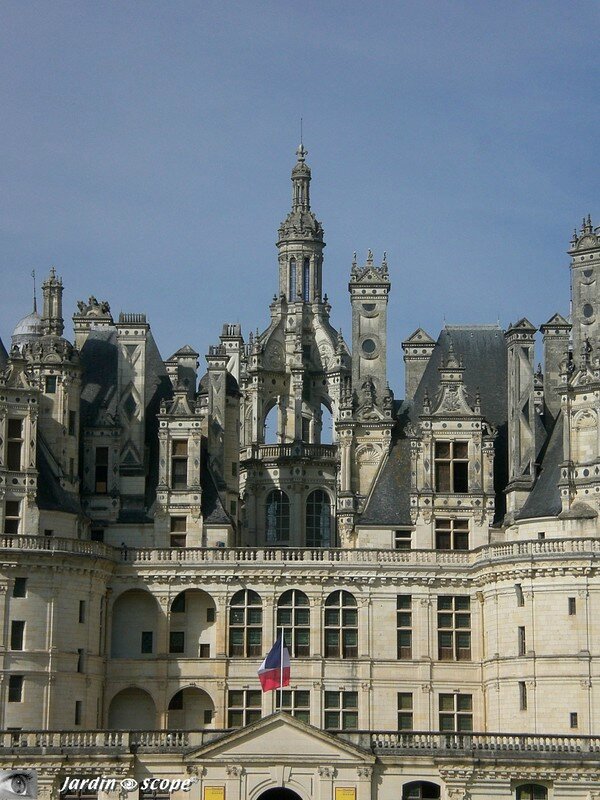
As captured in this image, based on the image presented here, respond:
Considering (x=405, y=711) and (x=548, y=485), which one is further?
(x=548, y=485)

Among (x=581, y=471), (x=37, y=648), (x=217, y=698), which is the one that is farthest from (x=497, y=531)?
(x=37, y=648)

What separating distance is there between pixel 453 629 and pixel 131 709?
12432 mm

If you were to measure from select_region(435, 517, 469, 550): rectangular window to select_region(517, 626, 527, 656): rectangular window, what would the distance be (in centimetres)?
549

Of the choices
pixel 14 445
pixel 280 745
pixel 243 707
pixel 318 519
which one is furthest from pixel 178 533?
pixel 280 745

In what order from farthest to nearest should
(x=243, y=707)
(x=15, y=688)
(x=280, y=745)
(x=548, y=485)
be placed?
(x=243, y=707), (x=548, y=485), (x=15, y=688), (x=280, y=745)

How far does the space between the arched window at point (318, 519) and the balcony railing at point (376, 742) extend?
2535 cm

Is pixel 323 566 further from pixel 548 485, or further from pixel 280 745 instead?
pixel 280 745

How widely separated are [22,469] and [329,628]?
12.9 metres

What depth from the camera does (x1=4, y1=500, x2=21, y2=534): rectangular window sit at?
271 ft

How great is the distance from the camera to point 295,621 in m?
84.4

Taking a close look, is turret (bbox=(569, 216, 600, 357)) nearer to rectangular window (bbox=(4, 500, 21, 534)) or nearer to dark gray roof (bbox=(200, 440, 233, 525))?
dark gray roof (bbox=(200, 440, 233, 525))

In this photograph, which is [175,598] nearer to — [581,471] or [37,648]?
[37,648]

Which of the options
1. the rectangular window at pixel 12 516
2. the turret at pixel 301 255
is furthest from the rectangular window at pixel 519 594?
the turret at pixel 301 255

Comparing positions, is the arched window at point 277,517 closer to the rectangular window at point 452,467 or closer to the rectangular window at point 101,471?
the rectangular window at point 101,471
